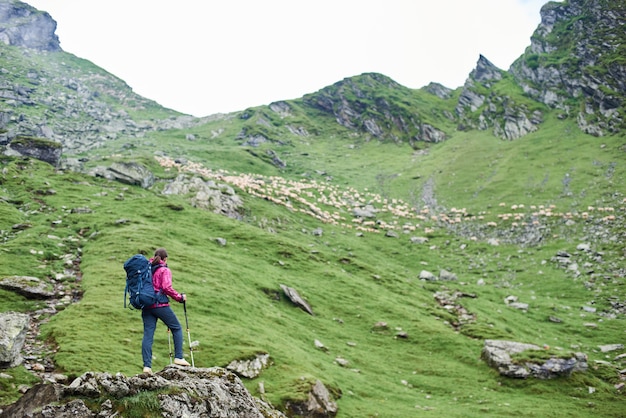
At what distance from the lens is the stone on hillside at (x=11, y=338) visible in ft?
50.5

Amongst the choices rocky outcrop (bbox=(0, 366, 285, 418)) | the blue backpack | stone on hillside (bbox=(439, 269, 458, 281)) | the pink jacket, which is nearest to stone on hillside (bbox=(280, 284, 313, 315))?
the pink jacket

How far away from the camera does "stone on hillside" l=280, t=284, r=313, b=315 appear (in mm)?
42156

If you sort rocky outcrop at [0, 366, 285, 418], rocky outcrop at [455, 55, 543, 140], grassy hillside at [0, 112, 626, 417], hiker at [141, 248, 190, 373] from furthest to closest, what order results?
1. rocky outcrop at [455, 55, 543, 140]
2. grassy hillside at [0, 112, 626, 417]
3. hiker at [141, 248, 190, 373]
4. rocky outcrop at [0, 366, 285, 418]

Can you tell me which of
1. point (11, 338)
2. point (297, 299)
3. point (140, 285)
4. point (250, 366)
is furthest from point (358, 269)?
point (140, 285)

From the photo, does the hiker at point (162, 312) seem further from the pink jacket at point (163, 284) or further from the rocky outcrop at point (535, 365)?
the rocky outcrop at point (535, 365)

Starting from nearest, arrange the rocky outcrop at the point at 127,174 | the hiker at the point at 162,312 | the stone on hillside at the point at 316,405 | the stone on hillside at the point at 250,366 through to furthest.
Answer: the hiker at the point at 162,312
the stone on hillside at the point at 316,405
the stone on hillside at the point at 250,366
the rocky outcrop at the point at 127,174

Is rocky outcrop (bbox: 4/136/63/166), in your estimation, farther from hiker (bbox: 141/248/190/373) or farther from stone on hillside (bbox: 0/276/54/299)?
hiker (bbox: 141/248/190/373)

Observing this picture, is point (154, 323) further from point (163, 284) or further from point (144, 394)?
point (144, 394)

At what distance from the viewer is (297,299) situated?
4250 centimetres

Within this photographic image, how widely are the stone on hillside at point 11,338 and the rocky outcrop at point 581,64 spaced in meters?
142

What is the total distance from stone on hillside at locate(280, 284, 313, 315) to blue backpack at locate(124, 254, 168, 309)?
28944 mm

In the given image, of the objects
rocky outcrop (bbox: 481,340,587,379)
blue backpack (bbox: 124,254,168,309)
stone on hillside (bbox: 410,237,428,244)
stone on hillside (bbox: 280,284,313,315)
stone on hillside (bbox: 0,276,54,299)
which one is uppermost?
blue backpack (bbox: 124,254,168,309)

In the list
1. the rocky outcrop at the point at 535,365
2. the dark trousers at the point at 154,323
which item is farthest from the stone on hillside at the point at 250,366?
the rocky outcrop at the point at 535,365

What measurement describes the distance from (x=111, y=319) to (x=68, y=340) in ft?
15.2
